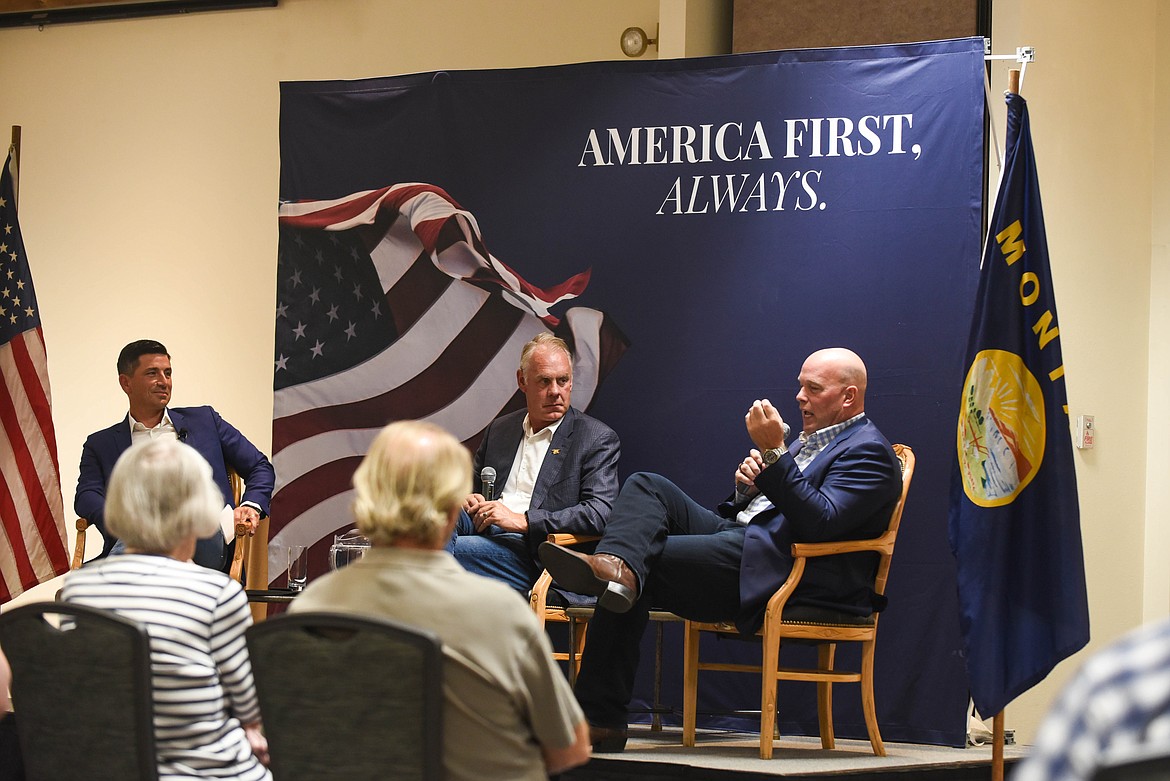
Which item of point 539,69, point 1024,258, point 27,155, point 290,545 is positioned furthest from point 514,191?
point 27,155

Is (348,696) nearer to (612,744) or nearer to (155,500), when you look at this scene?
(155,500)

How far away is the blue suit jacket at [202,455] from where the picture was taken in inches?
193

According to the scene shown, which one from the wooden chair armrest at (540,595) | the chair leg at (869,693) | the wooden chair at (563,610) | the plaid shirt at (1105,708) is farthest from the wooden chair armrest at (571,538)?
the plaid shirt at (1105,708)

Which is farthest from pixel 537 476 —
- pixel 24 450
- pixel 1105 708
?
pixel 1105 708

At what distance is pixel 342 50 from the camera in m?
6.73

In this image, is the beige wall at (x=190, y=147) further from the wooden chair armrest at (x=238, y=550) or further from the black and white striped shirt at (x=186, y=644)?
the black and white striped shirt at (x=186, y=644)

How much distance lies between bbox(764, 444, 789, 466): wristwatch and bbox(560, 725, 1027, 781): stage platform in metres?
0.87

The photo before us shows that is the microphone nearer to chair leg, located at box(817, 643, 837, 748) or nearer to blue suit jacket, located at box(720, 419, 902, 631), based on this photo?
blue suit jacket, located at box(720, 419, 902, 631)

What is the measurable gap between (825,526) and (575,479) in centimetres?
103

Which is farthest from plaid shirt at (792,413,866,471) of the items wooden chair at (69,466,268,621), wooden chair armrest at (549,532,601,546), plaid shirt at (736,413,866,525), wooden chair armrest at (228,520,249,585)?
wooden chair at (69,466,268,621)

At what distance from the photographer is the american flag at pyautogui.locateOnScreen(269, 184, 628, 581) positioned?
504 centimetres

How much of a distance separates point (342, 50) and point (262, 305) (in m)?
1.39

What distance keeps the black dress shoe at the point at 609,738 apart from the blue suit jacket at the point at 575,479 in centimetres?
75

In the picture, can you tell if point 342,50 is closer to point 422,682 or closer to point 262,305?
point 262,305
